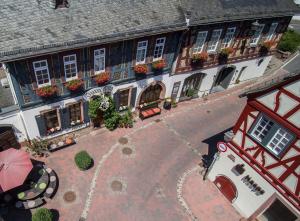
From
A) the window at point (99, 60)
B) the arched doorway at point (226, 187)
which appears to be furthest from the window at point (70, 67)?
the arched doorway at point (226, 187)

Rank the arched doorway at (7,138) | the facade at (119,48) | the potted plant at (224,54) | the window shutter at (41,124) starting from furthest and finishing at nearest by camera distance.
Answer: the potted plant at (224,54) < the window shutter at (41,124) < the arched doorway at (7,138) < the facade at (119,48)

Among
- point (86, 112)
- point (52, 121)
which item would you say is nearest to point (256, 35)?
point (86, 112)

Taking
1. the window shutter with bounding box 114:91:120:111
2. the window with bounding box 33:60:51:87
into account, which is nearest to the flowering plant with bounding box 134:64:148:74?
the window shutter with bounding box 114:91:120:111

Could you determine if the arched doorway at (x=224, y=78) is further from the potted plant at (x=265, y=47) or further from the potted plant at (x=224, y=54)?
the potted plant at (x=265, y=47)

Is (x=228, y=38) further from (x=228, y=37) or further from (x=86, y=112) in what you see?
(x=86, y=112)

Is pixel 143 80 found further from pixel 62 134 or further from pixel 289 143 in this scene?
pixel 289 143

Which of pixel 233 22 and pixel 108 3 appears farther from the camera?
pixel 233 22

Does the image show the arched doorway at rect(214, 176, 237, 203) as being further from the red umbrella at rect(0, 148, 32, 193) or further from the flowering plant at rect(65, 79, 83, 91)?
the red umbrella at rect(0, 148, 32, 193)

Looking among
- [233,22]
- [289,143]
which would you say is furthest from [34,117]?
[233,22]
